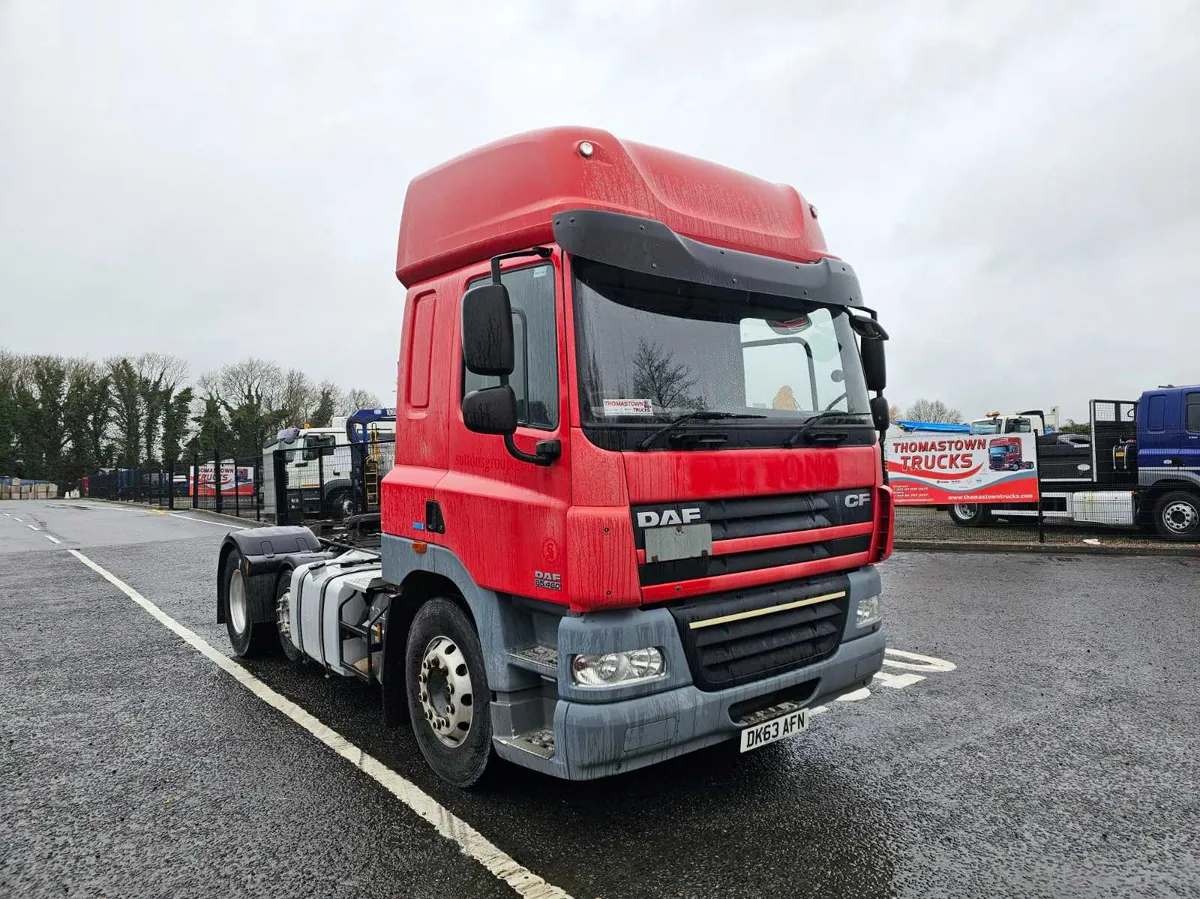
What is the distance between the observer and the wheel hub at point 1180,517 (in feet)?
41.9

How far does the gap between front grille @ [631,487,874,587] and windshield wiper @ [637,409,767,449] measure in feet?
0.87

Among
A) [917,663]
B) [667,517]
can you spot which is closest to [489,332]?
[667,517]

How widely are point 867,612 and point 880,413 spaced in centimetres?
113

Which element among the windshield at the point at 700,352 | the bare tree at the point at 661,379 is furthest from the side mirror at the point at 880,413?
the bare tree at the point at 661,379

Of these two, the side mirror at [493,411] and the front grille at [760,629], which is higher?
the side mirror at [493,411]

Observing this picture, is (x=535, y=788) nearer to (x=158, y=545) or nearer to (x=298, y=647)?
(x=298, y=647)

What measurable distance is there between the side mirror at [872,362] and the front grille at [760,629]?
1.18 metres

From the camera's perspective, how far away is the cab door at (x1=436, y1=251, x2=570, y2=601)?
316 cm

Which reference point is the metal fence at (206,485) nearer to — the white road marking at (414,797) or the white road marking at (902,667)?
the white road marking at (414,797)

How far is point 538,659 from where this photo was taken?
10.8 ft

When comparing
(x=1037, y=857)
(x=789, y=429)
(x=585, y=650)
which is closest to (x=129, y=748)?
(x=585, y=650)

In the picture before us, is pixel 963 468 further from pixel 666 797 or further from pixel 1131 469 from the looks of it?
pixel 666 797

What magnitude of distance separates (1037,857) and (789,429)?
6.53 ft

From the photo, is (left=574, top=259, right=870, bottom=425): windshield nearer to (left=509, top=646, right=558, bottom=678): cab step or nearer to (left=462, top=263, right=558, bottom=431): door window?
(left=462, top=263, right=558, bottom=431): door window
